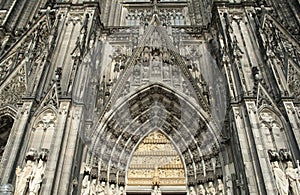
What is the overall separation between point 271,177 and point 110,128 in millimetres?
5610

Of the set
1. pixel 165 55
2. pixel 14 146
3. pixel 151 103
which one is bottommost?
pixel 14 146

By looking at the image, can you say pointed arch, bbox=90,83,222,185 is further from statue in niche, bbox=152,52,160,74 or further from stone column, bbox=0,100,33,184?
stone column, bbox=0,100,33,184

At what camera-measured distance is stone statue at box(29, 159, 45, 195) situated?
762 cm

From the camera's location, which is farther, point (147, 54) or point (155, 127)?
point (147, 54)

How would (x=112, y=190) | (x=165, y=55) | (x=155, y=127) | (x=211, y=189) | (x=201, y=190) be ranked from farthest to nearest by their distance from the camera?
(x=165, y=55)
(x=155, y=127)
(x=112, y=190)
(x=201, y=190)
(x=211, y=189)

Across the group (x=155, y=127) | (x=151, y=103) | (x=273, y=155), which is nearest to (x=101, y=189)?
(x=155, y=127)

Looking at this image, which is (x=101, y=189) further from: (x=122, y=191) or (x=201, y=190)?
(x=201, y=190)

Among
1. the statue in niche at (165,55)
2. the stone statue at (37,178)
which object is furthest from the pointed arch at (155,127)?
the stone statue at (37,178)

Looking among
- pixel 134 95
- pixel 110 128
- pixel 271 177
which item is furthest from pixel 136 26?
pixel 271 177

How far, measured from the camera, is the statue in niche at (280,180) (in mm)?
7490

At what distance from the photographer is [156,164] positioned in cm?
1137

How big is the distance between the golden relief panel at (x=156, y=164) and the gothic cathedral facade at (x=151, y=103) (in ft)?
0.12

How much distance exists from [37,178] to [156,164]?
4.69 metres

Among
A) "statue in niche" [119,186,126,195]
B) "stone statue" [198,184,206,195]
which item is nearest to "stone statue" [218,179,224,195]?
"stone statue" [198,184,206,195]
